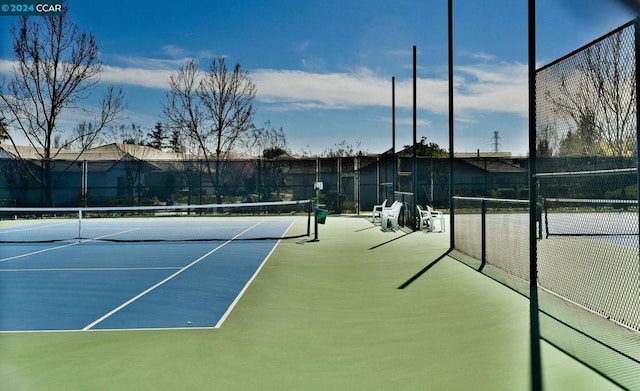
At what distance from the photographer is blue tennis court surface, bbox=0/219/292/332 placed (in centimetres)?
571

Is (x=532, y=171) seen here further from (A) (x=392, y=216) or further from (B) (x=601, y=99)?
(A) (x=392, y=216)

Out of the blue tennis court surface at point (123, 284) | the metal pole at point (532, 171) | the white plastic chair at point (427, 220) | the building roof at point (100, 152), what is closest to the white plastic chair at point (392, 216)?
the white plastic chair at point (427, 220)

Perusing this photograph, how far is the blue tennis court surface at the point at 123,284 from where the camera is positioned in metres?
5.71

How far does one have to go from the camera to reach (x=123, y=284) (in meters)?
7.74

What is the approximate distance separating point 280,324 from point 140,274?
404 centimetres

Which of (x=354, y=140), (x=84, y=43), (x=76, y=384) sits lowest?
(x=76, y=384)

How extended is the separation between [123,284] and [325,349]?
4.27m

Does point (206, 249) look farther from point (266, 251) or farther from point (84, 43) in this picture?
point (84, 43)

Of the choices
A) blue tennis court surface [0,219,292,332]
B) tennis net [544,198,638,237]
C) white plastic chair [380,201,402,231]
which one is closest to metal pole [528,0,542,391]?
tennis net [544,198,638,237]

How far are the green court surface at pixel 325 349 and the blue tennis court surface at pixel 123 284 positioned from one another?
399 millimetres

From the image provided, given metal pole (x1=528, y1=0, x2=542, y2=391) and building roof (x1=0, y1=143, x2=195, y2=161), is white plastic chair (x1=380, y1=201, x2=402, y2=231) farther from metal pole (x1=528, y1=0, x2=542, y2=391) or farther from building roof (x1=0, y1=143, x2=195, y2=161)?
building roof (x1=0, y1=143, x2=195, y2=161)

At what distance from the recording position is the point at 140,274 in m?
8.62

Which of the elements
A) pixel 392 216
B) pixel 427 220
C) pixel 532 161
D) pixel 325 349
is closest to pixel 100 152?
pixel 392 216

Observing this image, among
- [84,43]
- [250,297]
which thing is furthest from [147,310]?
[84,43]
